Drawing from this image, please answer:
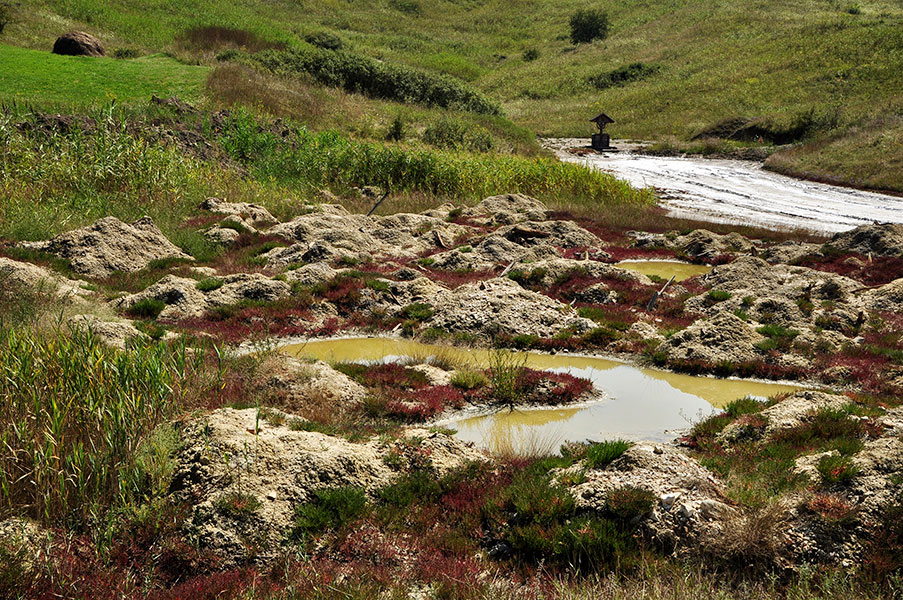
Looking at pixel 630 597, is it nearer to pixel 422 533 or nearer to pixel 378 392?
pixel 422 533

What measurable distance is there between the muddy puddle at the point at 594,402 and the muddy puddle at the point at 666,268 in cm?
897

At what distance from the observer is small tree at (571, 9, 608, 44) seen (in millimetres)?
123188

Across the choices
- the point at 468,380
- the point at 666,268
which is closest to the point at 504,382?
the point at 468,380

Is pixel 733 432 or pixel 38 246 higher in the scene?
pixel 38 246

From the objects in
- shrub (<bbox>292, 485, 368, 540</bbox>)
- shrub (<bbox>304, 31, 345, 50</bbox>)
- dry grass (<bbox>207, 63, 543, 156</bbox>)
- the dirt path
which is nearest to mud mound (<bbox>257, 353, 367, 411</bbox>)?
shrub (<bbox>292, 485, 368, 540</bbox>)

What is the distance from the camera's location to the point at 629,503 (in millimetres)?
6527

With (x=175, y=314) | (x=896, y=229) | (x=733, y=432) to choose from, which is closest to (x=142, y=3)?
(x=175, y=314)

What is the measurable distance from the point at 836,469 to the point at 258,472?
6.25 meters

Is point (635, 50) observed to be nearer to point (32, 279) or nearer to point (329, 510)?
point (32, 279)

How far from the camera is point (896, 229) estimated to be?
22.2 metres

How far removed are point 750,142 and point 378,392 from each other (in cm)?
5972

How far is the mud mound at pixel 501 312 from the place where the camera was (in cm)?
1476

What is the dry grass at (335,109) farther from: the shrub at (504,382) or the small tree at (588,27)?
the small tree at (588,27)

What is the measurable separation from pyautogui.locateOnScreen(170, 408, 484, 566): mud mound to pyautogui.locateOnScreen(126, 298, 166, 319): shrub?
7.54 m
